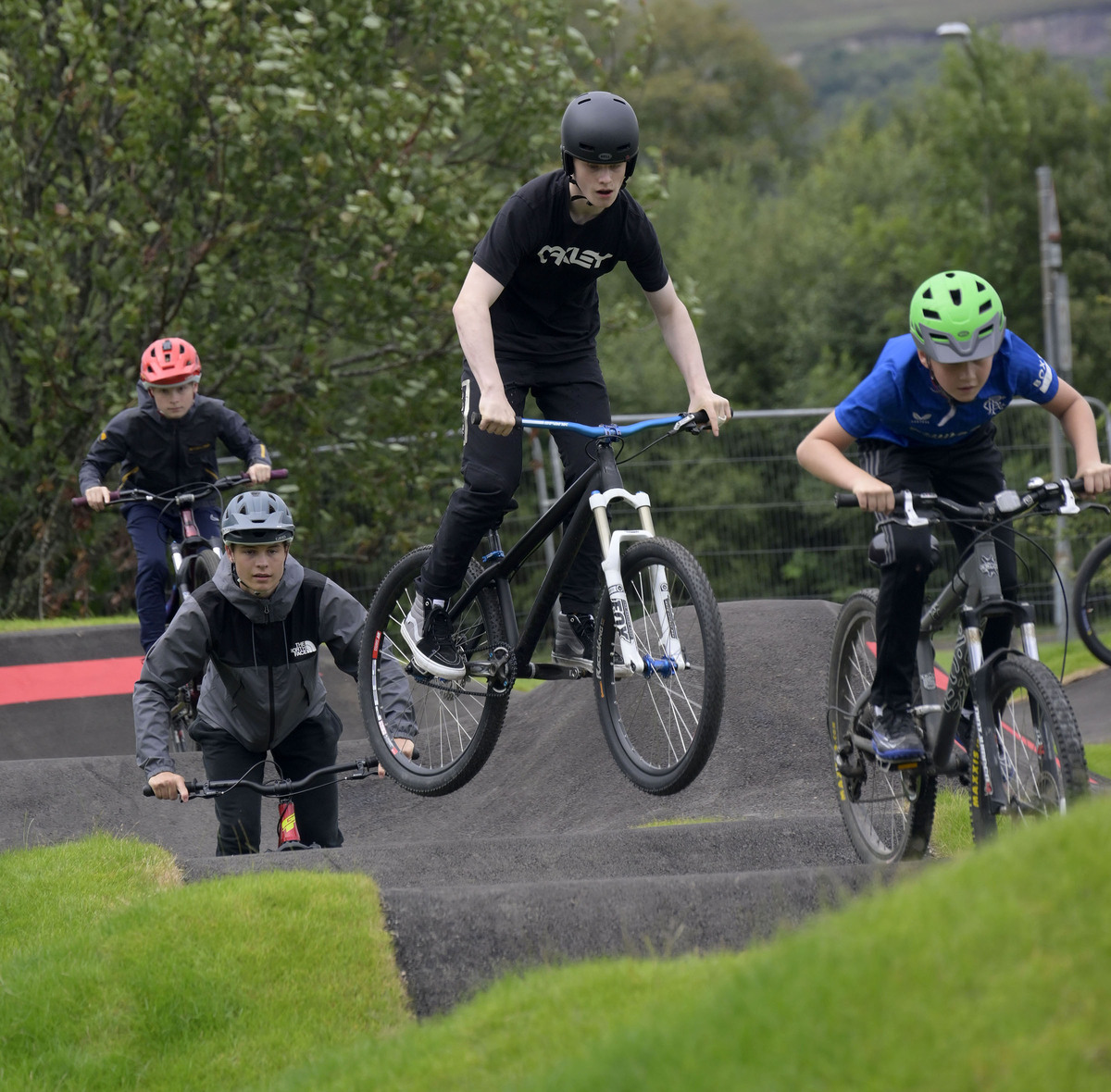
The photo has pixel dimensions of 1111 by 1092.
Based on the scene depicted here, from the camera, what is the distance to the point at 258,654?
6648 millimetres

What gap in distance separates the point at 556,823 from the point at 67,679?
4.46 m

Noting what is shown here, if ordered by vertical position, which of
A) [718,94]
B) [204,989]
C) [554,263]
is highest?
[718,94]

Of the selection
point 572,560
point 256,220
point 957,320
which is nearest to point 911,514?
point 957,320

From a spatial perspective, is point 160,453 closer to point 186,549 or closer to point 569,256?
point 186,549

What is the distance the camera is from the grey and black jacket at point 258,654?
21.1 feet

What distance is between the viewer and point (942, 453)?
5051mm

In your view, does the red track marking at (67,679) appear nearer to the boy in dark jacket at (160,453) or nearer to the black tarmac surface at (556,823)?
the black tarmac surface at (556,823)

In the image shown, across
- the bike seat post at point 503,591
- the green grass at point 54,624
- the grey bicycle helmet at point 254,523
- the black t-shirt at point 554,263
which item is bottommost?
the green grass at point 54,624

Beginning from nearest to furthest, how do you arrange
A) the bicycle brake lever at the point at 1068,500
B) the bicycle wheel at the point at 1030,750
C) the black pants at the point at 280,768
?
the bicycle wheel at the point at 1030,750
the bicycle brake lever at the point at 1068,500
the black pants at the point at 280,768

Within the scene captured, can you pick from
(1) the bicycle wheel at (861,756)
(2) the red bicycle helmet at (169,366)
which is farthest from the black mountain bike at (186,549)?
(1) the bicycle wheel at (861,756)

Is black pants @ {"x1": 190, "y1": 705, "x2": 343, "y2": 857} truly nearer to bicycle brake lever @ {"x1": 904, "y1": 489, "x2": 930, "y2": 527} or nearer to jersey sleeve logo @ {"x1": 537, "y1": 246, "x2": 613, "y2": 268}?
jersey sleeve logo @ {"x1": 537, "y1": 246, "x2": 613, "y2": 268}

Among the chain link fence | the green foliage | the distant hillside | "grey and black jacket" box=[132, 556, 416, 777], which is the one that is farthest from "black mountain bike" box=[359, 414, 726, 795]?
the distant hillside

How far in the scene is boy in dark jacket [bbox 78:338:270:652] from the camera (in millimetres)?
8812

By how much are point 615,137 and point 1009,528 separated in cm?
183
